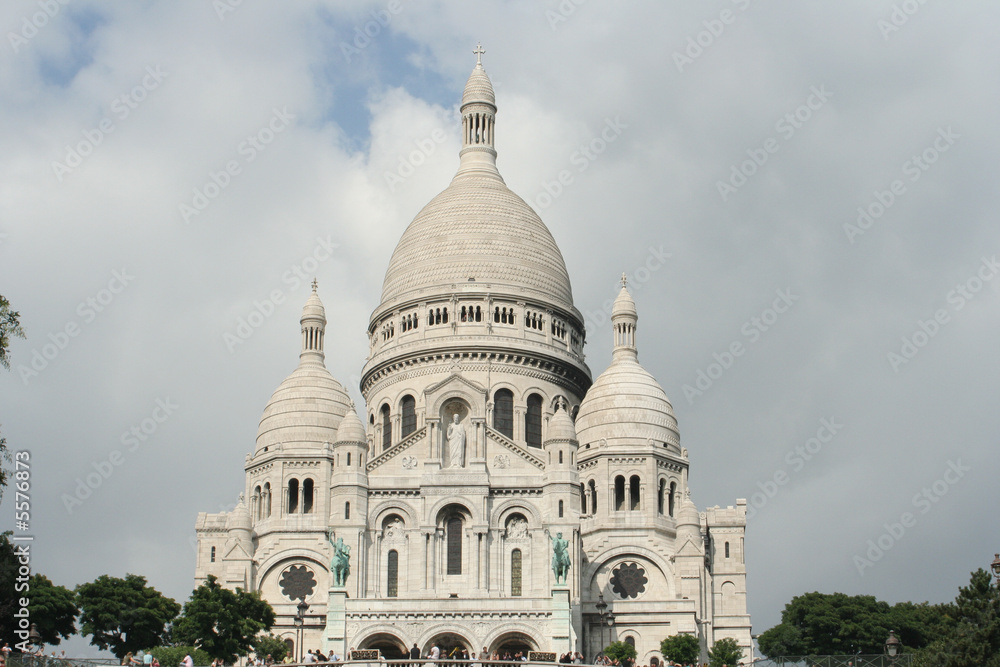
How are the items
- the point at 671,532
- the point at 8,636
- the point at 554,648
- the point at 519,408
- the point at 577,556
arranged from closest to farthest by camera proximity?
the point at 8,636 < the point at 554,648 < the point at 577,556 < the point at 671,532 < the point at 519,408

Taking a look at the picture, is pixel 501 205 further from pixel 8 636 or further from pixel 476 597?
pixel 8 636

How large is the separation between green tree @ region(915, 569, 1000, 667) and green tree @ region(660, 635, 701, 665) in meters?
20.0

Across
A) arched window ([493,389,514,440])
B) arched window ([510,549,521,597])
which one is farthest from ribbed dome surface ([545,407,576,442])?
arched window ([493,389,514,440])

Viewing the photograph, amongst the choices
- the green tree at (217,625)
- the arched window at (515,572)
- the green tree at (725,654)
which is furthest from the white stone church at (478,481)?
the green tree at (725,654)

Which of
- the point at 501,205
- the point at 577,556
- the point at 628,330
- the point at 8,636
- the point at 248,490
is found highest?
the point at 501,205

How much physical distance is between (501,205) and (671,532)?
2309 cm

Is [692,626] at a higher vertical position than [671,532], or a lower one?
lower

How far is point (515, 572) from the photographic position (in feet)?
241

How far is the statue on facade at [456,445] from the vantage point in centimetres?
7531

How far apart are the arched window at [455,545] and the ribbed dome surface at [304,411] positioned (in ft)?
39.1

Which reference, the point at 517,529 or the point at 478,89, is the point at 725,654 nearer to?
the point at 517,529

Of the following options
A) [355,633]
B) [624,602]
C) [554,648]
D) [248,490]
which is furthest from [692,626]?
[248,490]

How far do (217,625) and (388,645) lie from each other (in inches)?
304

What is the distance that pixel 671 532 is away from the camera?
79875 mm
